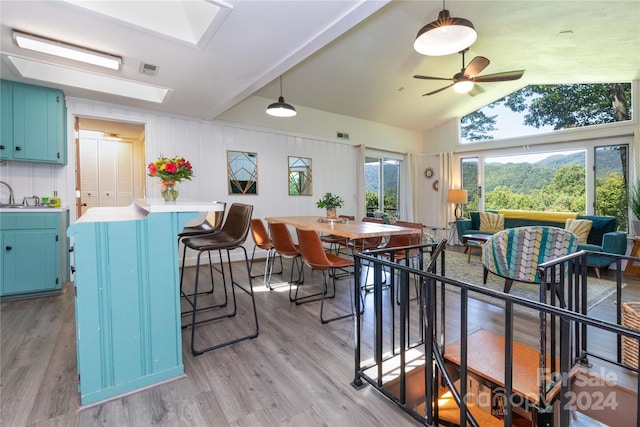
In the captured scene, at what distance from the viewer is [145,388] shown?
1635 mm

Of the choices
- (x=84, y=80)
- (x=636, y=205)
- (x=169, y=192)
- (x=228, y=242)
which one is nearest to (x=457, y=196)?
(x=636, y=205)

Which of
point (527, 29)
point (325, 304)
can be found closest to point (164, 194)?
point (325, 304)

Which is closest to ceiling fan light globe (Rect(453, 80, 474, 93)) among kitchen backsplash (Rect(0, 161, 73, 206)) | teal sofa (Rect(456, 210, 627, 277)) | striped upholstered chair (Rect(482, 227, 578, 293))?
striped upholstered chair (Rect(482, 227, 578, 293))

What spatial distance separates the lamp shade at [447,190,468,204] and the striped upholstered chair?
373 centimetres

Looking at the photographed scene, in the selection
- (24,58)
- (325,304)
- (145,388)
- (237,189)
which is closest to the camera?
(145,388)

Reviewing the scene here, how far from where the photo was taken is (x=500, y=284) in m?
3.76

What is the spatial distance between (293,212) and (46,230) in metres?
3.47

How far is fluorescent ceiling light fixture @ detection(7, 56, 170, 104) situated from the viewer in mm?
2990

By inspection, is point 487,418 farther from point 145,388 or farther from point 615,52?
point 615,52

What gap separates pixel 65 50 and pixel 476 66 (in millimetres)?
4363

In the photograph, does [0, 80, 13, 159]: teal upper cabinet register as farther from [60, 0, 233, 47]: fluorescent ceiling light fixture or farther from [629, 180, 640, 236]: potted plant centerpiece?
[629, 180, 640, 236]: potted plant centerpiece

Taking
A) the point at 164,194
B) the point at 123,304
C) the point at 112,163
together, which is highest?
the point at 112,163

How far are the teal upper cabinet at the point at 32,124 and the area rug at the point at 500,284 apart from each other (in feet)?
16.0

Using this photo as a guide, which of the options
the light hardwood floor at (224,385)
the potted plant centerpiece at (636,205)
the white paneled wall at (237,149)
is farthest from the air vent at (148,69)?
the potted plant centerpiece at (636,205)
